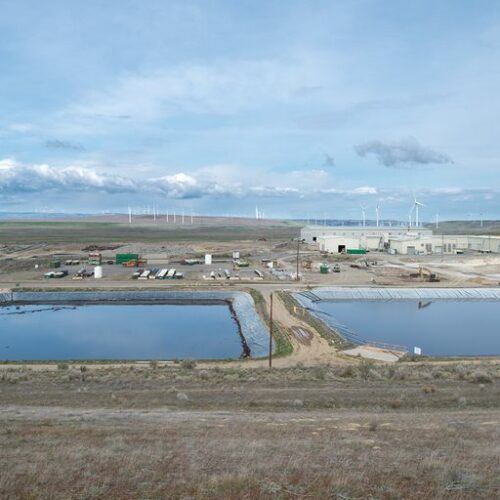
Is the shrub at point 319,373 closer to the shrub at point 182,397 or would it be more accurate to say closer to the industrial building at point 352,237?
the shrub at point 182,397

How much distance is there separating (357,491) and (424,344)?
22484 mm

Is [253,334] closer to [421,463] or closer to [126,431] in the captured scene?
[126,431]

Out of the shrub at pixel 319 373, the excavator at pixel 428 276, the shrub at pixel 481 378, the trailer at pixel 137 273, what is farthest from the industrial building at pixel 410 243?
the shrub at pixel 319 373

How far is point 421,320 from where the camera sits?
34219 millimetres

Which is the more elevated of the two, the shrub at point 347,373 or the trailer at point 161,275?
the trailer at point 161,275

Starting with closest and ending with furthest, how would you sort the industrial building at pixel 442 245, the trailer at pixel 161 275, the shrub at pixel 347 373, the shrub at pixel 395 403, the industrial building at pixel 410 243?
the shrub at pixel 395 403
the shrub at pixel 347 373
the trailer at pixel 161 275
the industrial building at pixel 442 245
the industrial building at pixel 410 243

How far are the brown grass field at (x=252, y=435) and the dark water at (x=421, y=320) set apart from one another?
36.4 ft

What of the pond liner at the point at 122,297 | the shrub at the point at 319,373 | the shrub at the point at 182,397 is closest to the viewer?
the shrub at the point at 182,397

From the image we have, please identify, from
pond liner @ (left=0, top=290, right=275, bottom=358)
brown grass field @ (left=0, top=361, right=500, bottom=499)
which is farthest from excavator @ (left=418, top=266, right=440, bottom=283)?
brown grass field @ (left=0, top=361, right=500, bottom=499)

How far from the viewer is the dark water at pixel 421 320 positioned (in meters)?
26.8

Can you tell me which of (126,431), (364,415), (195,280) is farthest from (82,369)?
(195,280)

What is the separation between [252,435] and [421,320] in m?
27.6

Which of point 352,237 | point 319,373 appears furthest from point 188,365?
point 352,237

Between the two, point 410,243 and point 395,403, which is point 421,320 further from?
point 410,243
